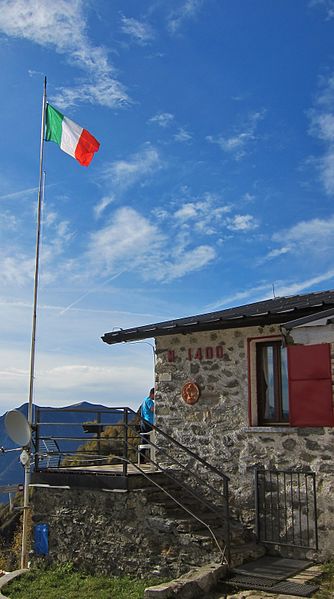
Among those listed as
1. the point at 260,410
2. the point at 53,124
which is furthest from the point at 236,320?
the point at 53,124

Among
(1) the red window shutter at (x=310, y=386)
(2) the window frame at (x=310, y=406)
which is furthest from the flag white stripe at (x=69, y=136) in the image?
(1) the red window shutter at (x=310, y=386)

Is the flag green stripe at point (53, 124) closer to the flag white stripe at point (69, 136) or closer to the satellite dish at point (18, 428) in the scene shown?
the flag white stripe at point (69, 136)

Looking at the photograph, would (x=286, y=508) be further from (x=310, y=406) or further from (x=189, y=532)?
(x=310, y=406)

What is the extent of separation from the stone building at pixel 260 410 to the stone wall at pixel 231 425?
15 mm

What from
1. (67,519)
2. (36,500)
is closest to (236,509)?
(67,519)

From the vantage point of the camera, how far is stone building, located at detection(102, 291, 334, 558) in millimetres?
8266

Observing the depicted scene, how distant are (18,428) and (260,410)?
158 inches

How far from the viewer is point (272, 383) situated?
935 cm

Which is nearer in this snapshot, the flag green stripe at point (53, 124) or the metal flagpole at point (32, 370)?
the metal flagpole at point (32, 370)

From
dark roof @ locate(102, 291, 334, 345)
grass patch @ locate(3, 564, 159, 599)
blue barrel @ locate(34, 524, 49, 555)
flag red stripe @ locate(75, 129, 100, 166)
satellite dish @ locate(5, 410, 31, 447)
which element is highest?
flag red stripe @ locate(75, 129, 100, 166)

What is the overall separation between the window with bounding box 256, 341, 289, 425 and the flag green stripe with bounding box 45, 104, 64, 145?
5946mm

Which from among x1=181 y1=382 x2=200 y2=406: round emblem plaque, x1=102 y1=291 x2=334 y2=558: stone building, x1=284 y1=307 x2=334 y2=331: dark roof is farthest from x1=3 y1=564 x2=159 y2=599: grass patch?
x1=284 y1=307 x2=334 y2=331: dark roof

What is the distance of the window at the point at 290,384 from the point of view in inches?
325

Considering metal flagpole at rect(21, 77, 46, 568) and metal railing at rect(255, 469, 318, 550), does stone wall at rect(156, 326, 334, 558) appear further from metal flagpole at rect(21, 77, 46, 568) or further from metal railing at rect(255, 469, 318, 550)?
metal flagpole at rect(21, 77, 46, 568)
